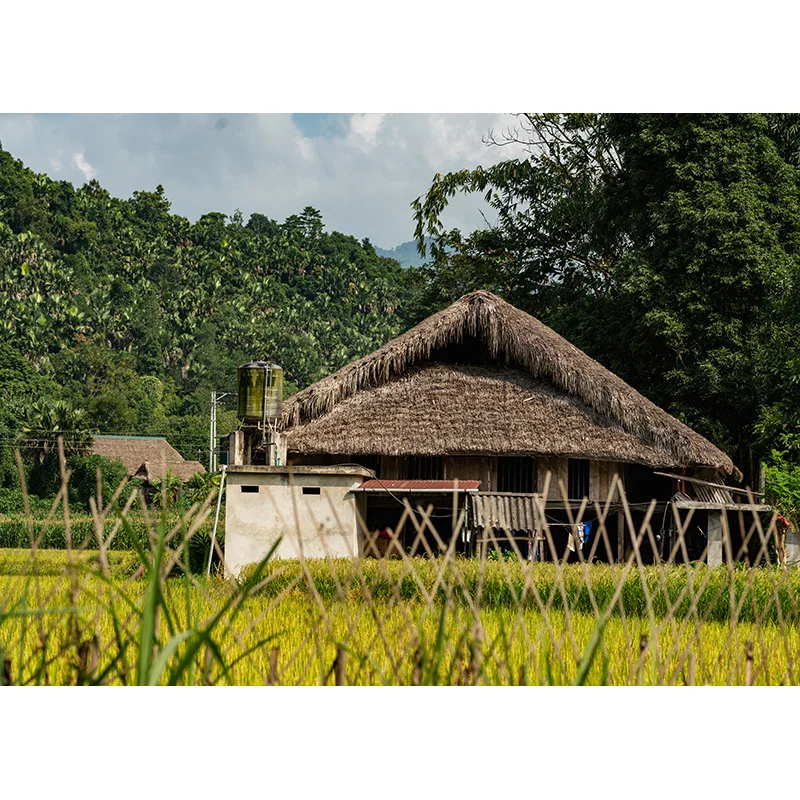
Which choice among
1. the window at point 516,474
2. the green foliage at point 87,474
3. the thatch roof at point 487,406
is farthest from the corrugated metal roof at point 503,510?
the green foliage at point 87,474

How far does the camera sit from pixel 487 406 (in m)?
11.4

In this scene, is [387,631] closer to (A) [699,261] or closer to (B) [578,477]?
(B) [578,477]

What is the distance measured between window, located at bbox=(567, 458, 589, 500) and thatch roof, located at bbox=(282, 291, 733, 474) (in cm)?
58

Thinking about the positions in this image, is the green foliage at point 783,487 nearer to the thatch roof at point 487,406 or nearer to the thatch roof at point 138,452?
the thatch roof at point 487,406

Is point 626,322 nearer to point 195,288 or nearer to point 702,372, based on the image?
point 702,372

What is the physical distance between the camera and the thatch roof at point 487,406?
1107cm

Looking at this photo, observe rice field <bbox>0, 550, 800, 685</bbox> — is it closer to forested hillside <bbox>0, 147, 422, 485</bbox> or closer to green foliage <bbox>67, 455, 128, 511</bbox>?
green foliage <bbox>67, 455, 128, 511</bbox>

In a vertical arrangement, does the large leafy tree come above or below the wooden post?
above

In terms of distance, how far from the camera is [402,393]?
11.6 meters

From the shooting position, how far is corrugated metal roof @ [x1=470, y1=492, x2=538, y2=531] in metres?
9.70

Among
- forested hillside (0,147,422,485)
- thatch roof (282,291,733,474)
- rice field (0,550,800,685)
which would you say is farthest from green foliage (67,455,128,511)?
rice field (0,550,800,685)

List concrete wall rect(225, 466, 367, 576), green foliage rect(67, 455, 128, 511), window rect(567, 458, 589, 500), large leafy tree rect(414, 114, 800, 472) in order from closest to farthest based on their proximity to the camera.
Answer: concrete wall rect(225, 466, 367, 576) < window rect(567, 458, 589, 500) < large leafy tree rect(414, 114, 800, 472) < green foliage rect(67, 455, 128, 511)

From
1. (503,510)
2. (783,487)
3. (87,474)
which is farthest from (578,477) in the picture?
(87,474)

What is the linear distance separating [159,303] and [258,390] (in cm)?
3129
